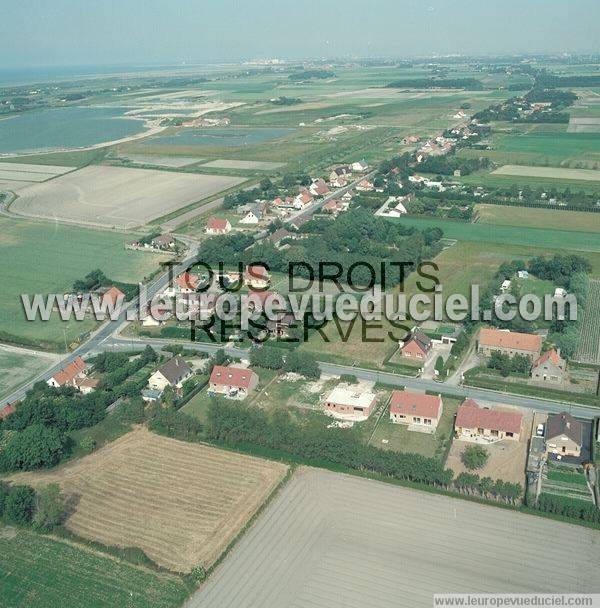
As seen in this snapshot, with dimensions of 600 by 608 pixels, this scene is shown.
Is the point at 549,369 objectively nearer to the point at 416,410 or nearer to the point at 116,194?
the point at 416,410

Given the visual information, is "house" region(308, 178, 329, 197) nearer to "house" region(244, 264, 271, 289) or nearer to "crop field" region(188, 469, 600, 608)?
"house" region(244, 264, 271, 289)

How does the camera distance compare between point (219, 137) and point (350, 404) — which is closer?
point (350, 404)

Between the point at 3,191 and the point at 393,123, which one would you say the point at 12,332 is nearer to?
the point at 3,191

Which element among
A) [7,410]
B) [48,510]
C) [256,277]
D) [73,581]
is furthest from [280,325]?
[73,581]

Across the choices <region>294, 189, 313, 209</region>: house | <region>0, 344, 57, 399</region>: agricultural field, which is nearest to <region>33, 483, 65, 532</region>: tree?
<region>0, 344, 57, 399</region>: agricultural field

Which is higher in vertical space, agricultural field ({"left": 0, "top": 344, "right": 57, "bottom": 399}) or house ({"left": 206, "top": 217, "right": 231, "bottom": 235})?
house ({"left": 206, "top": 217, "right": 231, "bottom": 235})
